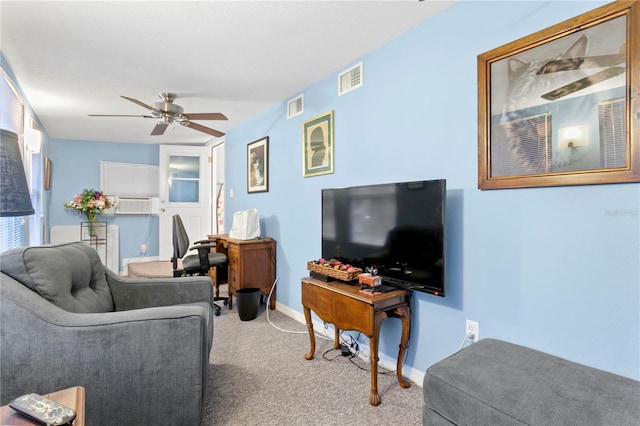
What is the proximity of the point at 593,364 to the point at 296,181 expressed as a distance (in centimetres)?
260

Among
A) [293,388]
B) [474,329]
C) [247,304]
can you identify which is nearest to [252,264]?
[247,304]

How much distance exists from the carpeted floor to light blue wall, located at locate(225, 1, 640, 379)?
33 centimetres

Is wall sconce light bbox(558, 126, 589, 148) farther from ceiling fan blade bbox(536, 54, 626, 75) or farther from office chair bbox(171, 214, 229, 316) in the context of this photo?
office chair bbox(171, 214, 229, 316)

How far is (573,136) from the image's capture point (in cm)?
142

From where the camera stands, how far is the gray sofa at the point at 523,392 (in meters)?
1.01

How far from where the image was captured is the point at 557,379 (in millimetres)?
1189

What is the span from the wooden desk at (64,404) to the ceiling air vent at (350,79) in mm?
2456

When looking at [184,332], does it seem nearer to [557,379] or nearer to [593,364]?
[557,379]

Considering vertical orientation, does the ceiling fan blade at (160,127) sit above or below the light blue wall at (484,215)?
above

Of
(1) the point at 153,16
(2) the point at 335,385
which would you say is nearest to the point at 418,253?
(2) the point at 335,385

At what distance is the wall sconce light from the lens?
1.38 meters

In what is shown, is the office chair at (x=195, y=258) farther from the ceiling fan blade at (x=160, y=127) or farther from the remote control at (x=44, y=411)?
the remote control at (x=44, y=411)

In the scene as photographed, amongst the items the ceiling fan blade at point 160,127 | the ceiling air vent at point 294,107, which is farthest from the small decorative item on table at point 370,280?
the ceiling fan blade at point 160,127

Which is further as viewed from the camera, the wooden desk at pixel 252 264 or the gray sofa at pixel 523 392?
the wooden desk at pixel 252 264
